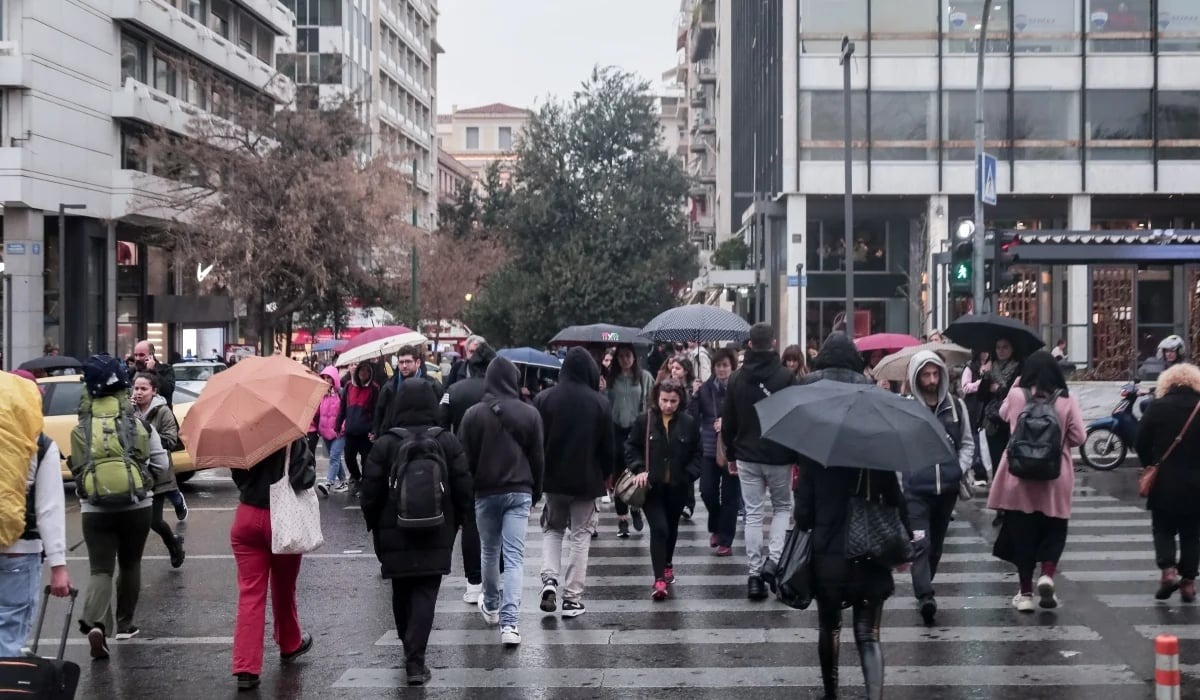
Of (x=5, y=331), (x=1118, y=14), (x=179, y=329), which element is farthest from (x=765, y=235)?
(x=5, y=331)

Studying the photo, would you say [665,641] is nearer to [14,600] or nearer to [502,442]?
[502,442]

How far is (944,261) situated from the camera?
22844 mm

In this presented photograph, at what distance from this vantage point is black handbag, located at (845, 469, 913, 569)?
6.51 metres

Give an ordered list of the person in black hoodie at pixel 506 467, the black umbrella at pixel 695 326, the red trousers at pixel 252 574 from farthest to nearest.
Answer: the black umbrella at pixel 695 326, the person in black hoodie at pixel 506 467, the red trousers at pixel 252 574

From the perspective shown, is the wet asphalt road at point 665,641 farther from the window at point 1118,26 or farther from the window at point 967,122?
the window at point 1118,26

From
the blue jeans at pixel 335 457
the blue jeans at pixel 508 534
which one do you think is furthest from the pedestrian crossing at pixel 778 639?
the blue jeans at pixel 335 457

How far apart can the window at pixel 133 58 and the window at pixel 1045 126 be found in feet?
84.5

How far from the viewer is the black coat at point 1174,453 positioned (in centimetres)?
940

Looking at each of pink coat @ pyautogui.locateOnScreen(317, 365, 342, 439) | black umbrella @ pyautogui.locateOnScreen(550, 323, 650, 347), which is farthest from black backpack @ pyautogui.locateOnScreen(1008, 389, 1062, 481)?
pink coat @ pyautogui.locateOnScreen(317, 365, 342, 439)

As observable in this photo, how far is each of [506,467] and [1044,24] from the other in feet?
117

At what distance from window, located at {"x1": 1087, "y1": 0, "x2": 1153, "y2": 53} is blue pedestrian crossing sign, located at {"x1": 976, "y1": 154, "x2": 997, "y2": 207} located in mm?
18953

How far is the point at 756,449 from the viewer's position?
990 cm

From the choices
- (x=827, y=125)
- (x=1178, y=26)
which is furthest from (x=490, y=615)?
(x=1178, y=26)

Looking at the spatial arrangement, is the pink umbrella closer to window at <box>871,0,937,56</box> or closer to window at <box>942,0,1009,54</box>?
window at <box>871,0,937,56</box>
